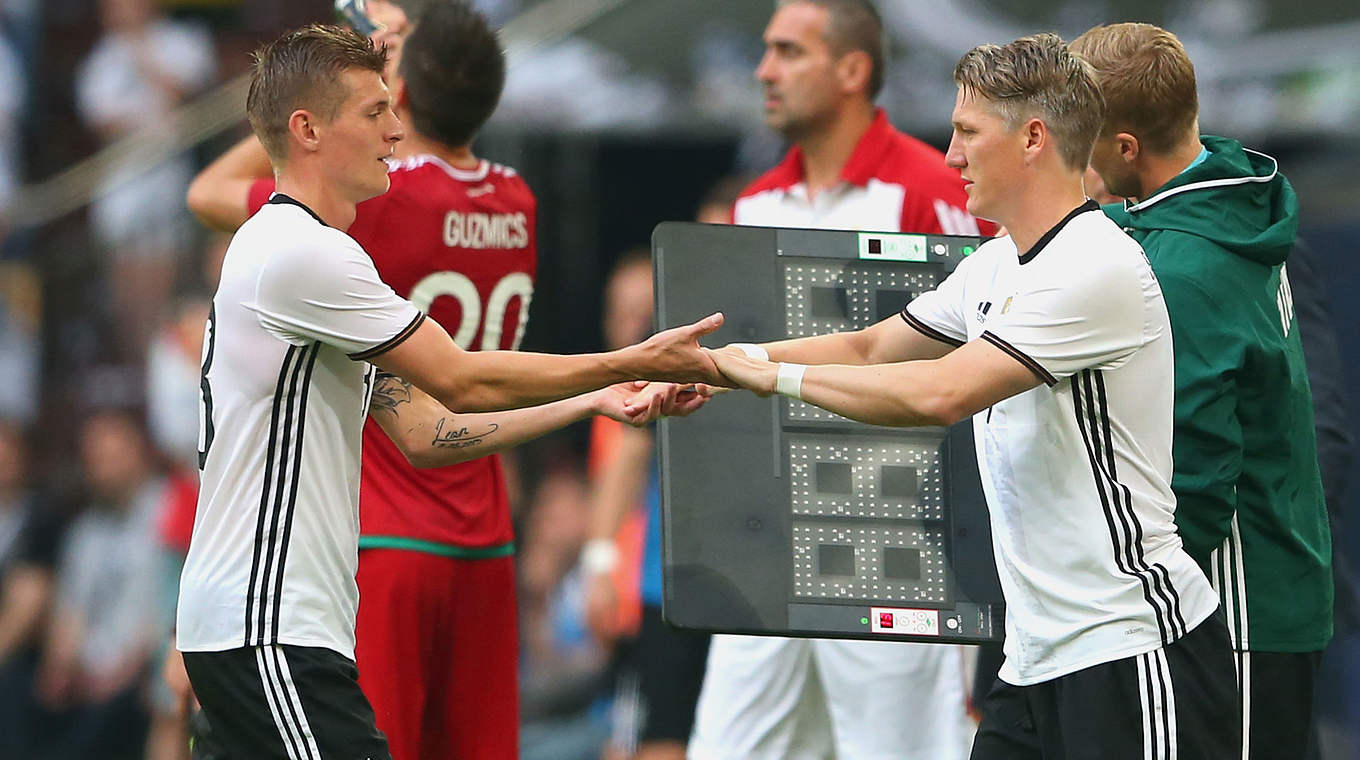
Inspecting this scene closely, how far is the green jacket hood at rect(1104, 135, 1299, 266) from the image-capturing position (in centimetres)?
409

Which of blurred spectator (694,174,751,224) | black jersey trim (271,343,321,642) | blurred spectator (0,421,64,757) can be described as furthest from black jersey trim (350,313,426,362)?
blurred spectator (0,421,64,757)

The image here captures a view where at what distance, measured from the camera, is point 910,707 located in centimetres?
563

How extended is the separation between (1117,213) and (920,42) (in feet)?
14.1

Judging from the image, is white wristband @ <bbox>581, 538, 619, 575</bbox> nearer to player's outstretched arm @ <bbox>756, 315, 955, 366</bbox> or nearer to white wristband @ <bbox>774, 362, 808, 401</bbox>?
player's outstretched arm @ <bbox>756, 315, 955, 366</bbox>

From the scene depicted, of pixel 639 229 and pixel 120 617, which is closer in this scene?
pixel 639 229

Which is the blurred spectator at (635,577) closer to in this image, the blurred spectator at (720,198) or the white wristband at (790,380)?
the blurred spectator at (720,198)

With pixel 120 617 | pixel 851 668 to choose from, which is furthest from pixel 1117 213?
pixel 120 617

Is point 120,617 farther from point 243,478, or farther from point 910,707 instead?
point 243,478

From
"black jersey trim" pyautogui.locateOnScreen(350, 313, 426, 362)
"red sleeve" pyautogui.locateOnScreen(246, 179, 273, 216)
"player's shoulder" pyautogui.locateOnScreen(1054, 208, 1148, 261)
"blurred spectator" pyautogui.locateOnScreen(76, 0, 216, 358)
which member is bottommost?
"black jersey trim" pyautogui.locateOnScreen(350, 313, 426, 362)

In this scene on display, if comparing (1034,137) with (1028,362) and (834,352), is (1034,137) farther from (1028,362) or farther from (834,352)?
(834,352)

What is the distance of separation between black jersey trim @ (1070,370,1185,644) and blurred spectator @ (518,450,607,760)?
210 inches

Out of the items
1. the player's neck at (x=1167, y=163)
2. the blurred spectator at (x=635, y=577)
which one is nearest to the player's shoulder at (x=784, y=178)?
the blurred spectator at (x=635, y=577)

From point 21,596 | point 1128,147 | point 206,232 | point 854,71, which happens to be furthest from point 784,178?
point 21,596

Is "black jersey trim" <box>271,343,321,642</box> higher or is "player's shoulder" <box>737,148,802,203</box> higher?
"player's shoulder" <box>737,148,802,203</box>
